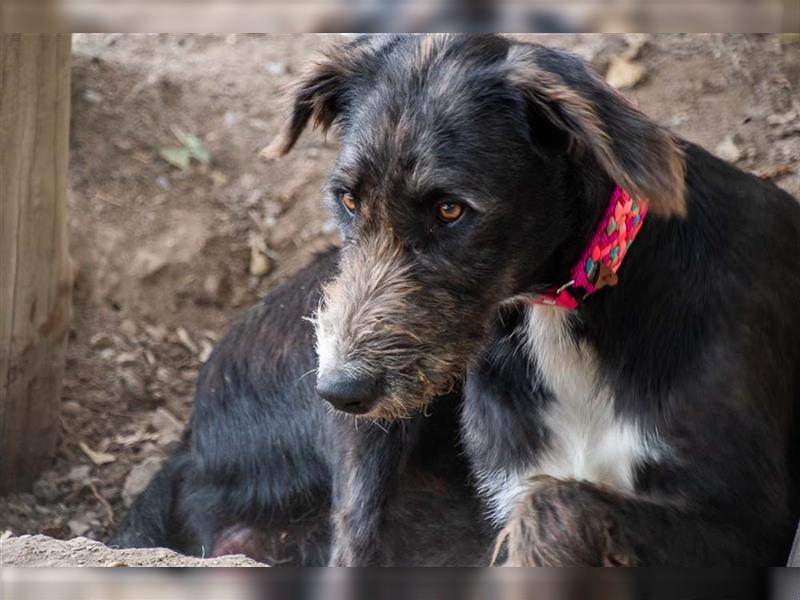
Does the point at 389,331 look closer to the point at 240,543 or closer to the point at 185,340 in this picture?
the point at 240,543

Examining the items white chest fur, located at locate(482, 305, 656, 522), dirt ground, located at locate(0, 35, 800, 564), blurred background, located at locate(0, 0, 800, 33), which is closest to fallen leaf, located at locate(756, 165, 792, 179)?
dirt ground, located at locate(0, 35, 800, 564)

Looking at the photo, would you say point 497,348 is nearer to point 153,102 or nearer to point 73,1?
point 73,1

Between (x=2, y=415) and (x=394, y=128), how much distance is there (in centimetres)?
229

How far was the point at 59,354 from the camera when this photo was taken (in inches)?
191

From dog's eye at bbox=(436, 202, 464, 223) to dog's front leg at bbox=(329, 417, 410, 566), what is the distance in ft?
3.35

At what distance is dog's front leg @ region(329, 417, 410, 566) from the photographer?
3924mm

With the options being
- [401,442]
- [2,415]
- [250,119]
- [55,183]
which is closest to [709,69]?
[250,119]

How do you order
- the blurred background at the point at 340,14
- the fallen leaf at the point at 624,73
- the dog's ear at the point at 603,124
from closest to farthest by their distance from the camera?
the blurred background at the point at 340,14, the dog's ear at the point at 603,124, the fallen leaf at the point at 624,73

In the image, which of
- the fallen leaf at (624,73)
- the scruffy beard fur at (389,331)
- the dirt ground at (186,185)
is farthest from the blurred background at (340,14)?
the fallen leaf at (624,73)

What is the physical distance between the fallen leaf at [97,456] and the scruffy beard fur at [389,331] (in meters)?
2.27

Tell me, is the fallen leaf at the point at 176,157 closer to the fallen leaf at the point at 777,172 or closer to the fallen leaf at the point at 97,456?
the fallen leaf at the point at 97,456

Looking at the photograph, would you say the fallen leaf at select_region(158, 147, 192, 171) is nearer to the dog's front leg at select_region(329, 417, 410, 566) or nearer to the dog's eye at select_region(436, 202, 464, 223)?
the dog's front leg at select_region(329, 417, 410, 566)

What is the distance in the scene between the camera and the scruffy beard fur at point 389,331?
123 inches

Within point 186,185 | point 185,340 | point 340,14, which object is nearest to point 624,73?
point 186,185
